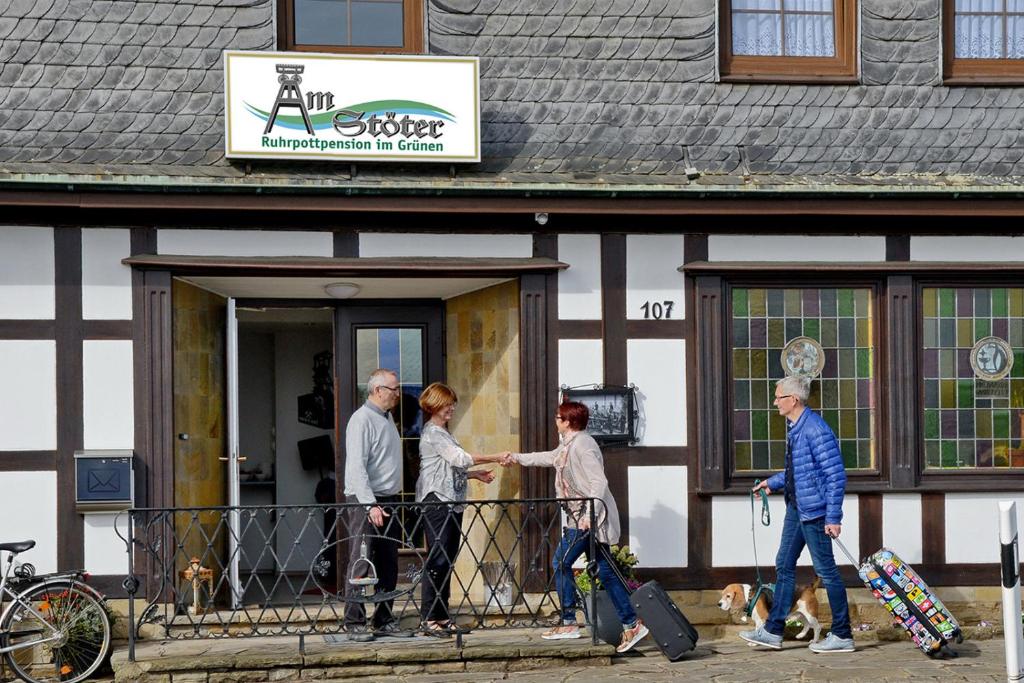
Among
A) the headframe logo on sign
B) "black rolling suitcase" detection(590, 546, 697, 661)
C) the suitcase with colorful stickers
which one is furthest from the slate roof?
"black rolling suitcase" detection(590, 546, 697, 661)

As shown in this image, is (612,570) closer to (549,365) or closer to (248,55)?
(549,365)

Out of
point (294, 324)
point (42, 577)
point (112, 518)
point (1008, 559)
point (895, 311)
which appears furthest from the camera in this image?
point (294, 324)

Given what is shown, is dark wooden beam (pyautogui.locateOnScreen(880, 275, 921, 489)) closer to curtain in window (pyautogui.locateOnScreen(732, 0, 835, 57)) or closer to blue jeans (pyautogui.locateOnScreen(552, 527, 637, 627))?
curtain in window (pyautogui.locateOnScreen(732, 0, 835, 57))

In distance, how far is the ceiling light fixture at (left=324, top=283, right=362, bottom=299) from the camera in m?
9.90

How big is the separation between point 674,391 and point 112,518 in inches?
156

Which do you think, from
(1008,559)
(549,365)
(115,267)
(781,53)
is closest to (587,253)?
(549,365)

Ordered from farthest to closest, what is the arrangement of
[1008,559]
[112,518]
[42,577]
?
[112,518] → [42,577] → [1008,559]

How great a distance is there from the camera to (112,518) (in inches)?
359

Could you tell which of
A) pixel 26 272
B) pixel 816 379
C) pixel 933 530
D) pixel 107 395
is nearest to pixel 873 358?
pixel 816 379

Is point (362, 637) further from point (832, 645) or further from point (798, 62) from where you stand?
point (798, 62)

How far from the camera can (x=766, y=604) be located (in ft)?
30.1

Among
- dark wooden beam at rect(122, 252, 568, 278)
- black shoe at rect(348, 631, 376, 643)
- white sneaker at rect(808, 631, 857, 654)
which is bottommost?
white sneaker at rect(808, 631, 857, 654)

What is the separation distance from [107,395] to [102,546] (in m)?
1.01

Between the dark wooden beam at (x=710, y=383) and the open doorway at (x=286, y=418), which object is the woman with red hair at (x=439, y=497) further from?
the open doorway at (x=286, y=418)
